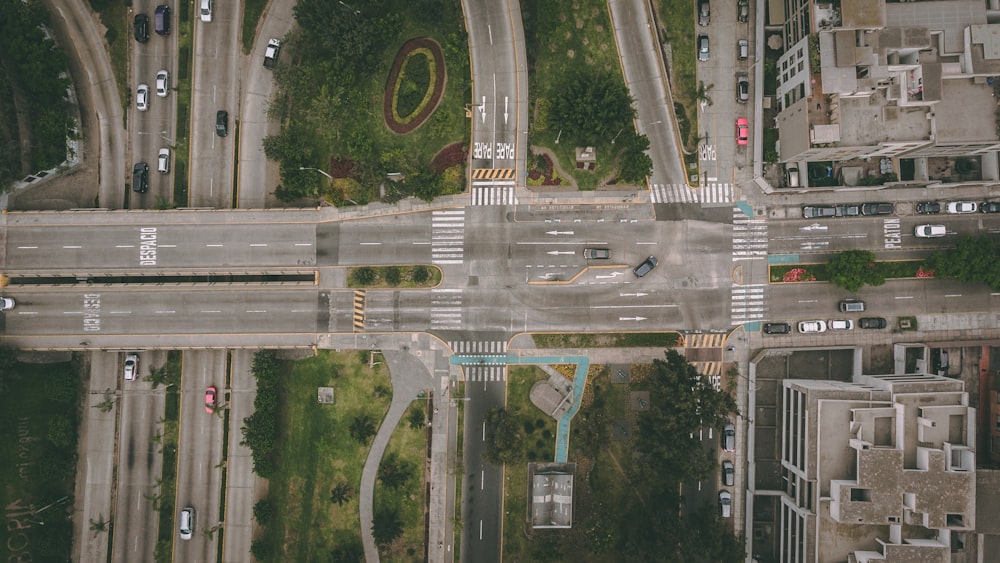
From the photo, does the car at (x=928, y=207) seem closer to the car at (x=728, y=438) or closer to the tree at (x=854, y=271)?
the tree at (x=854, y=271)

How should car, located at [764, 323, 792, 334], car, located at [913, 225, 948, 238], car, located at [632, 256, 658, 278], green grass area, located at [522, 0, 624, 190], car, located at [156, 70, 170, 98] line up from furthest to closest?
green grass area, located at [522, 0, 624, 190] → car, located at [156, 70, 170, 98] → car, located at [632, 256, 658, 278] → car, located at [764, 323, 792, 334] → car, located at [913, 225, 948, 238]

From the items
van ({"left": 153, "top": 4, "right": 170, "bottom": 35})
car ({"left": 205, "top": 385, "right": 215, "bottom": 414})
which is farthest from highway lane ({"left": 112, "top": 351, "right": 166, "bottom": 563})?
van ({"left": 153, "top": 4, "right": 170, "bottom": 35})

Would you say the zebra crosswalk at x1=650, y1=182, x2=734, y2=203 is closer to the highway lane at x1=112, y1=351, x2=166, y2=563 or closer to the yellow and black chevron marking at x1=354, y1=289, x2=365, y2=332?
the yellow and black chevron marking at x1=354, y1=289, x2=365, y2=332

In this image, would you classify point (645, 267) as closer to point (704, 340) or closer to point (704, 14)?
point (704, 340)

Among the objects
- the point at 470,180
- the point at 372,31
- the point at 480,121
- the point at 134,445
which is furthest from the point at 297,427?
the point at 372,31

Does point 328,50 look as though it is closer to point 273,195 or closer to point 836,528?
point 273,195

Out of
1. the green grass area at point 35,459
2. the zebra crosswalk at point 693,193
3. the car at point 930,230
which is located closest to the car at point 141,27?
the green grass area at point 35,459
